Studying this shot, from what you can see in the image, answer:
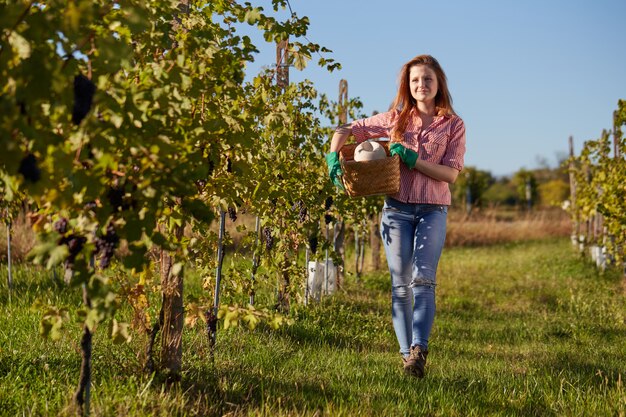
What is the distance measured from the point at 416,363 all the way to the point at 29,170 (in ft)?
8.46

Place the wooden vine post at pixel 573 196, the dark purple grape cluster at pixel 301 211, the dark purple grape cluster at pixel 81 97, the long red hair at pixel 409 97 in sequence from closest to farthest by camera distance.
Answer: the dark purple grape cluster at pixel 81 97, the long red hair at pixel 409 97, the dark purple grape cluster at pixel 301 211, the wooden vine post at pixel 573 196

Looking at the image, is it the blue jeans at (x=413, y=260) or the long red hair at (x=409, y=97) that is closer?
the blue jeans at (x=413, y=260)

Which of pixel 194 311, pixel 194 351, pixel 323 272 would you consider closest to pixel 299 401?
pixel 194 311

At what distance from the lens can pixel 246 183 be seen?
3379 mm

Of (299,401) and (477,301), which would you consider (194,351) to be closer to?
(299,401)

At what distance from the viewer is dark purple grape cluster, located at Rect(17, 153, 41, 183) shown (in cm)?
188

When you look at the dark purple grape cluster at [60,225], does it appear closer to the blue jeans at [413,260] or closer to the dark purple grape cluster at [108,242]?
the dark purple grape cluster at [108,242]

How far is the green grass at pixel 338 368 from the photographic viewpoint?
3027 mm

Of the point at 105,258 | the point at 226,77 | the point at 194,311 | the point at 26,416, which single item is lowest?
the point at 26,416

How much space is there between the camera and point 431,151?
13.3 ft

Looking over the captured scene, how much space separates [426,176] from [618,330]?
3.30 metres

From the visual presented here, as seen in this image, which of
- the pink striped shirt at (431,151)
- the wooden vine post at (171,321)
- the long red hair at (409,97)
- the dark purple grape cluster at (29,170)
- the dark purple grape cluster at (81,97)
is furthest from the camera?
the long red hair at (409,97)

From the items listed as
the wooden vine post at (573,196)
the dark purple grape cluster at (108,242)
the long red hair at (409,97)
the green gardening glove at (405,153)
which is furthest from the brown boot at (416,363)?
the wooden vine post at (573,196)

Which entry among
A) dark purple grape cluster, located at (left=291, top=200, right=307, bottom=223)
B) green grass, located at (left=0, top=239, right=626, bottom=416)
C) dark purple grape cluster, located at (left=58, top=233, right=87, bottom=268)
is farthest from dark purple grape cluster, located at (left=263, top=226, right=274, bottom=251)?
dark purple grape cluster, located at (left=58, top=233, right=87, bottom=268)
